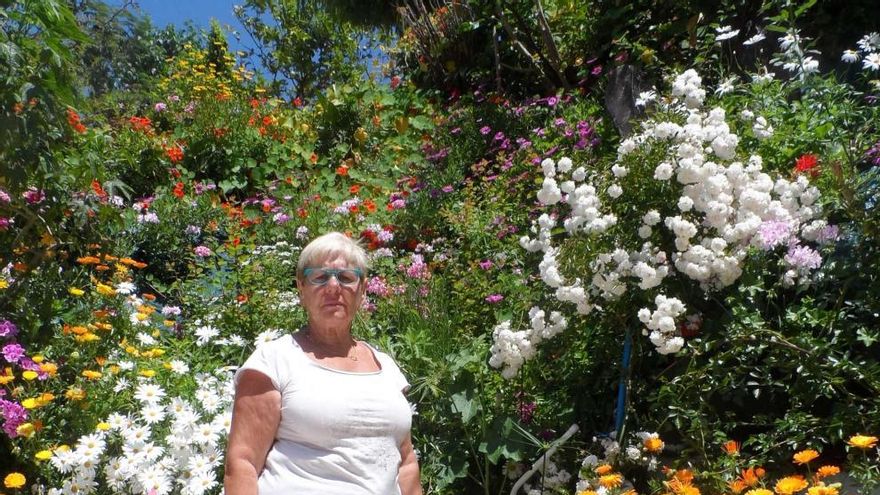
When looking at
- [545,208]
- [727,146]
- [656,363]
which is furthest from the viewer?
[545,208]

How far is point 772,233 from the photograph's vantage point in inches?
112

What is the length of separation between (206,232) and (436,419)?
2.83 m

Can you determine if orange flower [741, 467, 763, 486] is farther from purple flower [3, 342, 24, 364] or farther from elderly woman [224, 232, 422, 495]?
purple flower [3, 342, 24, 364]

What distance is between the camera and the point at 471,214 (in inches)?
194

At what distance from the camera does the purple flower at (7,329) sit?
3.42 m

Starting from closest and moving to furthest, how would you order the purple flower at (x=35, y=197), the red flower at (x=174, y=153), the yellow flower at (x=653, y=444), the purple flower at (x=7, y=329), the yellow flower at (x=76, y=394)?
the yellow flower at (x=653, y=444), the yellow flower at (x=76, y=394), the purple flower at (x=7, y=329), the purple flower at (x=35, y=197), the red flower at (x=174, y=153)

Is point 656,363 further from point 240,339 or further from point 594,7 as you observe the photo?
point 594,7

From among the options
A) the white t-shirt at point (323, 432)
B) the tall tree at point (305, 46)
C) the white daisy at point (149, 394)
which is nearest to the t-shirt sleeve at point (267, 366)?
the white t-shirt at point (323, 432)

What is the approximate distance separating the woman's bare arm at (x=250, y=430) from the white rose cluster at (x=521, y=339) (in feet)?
A: 3.88

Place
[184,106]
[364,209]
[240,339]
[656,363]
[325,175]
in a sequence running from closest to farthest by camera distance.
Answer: [656,363]
[240,339]
[364,209]
[325,175]
[184,106]

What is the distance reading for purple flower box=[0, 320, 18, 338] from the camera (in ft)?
11.2

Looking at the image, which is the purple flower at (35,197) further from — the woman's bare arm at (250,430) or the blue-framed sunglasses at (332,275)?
the woman's bare arm at (250,430)

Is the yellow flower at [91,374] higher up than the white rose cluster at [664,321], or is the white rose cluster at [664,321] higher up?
the yellow flower at [91,374]

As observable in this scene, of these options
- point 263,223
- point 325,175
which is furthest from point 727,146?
point 325,175
